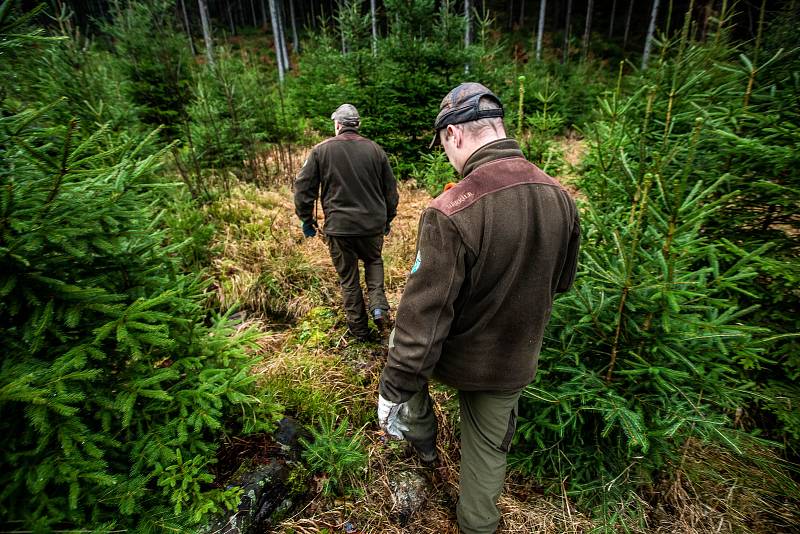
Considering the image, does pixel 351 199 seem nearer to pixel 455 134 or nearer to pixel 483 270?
pixel 455 134

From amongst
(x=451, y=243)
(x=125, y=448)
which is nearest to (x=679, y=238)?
(x=451, y=243)

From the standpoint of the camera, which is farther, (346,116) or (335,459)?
(346,116)

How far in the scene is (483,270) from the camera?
1892 mm

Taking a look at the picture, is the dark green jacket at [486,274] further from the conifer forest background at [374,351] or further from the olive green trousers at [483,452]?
the conifer forest background at [374,351]

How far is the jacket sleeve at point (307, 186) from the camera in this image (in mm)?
4145

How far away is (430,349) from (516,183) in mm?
983

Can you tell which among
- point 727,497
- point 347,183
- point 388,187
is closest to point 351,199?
point 347,183

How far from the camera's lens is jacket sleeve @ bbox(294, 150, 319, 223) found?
13.6 ft

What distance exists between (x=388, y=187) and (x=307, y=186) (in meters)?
0.97

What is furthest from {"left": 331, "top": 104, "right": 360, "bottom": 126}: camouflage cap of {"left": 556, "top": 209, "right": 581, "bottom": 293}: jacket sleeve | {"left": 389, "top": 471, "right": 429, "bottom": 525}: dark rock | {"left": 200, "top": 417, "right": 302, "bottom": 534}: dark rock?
{"left": 389, "top": 471, "right": 429, "bottom": 525}: dark rock

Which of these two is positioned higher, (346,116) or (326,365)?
(346,116)

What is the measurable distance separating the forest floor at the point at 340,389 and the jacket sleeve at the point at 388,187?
1.02 m

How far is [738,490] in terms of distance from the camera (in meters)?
2.86

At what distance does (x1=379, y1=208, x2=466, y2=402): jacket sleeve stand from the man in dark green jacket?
229 cm
